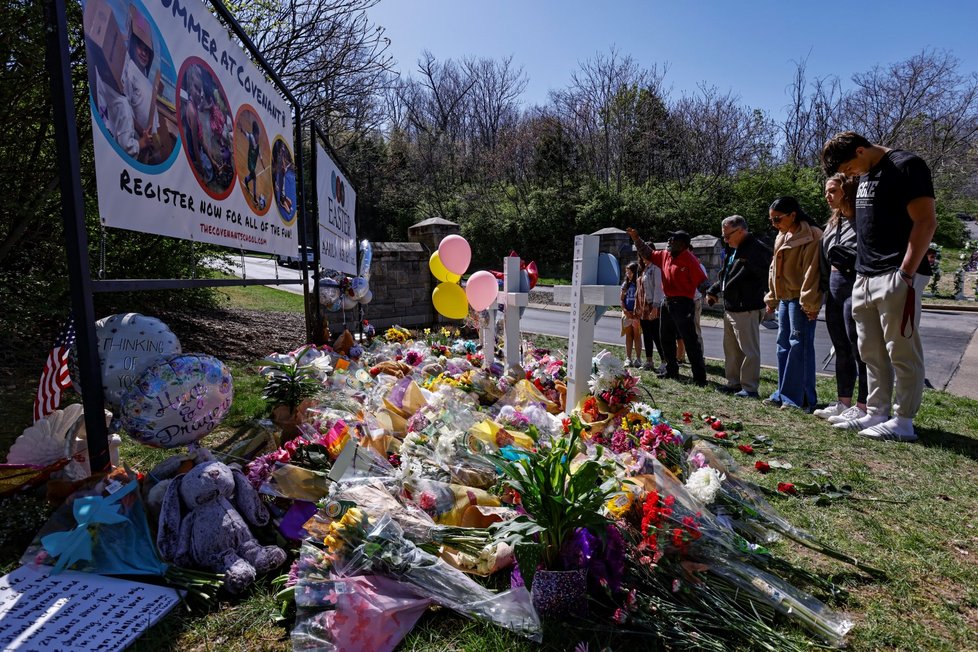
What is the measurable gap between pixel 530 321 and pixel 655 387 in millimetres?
6749

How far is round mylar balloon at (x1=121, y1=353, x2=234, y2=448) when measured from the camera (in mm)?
2416

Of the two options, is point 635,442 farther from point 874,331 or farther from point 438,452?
point 874,331

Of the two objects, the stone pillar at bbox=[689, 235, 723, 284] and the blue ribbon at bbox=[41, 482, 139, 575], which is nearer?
the blue ribbon at bbox=[41, 482, 139, 575]

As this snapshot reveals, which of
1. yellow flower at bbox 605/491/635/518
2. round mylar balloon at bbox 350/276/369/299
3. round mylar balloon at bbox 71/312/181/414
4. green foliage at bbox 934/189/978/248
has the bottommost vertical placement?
yellow flower at bbox 605/491/635/518

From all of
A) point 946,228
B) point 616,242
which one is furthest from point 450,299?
point 946,228

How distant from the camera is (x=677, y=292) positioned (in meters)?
5.56

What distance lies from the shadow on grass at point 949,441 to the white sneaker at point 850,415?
14.4 inches

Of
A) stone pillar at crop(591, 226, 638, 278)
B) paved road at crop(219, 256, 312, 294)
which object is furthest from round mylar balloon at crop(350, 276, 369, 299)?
paved road at crop(219, 256, 312, 294)

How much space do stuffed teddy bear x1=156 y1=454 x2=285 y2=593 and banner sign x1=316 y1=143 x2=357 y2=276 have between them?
4.37 metres

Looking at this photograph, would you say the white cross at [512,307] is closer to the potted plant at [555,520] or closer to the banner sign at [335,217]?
the potted plant at [555,520]

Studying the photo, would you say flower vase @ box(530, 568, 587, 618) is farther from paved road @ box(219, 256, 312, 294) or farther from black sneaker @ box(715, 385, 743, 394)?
paved road @ box(219, 256, 312, 294)

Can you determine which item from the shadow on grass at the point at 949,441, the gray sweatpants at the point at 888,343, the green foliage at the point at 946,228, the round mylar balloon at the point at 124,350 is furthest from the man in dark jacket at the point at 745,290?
the green foliage at the point at 946,228

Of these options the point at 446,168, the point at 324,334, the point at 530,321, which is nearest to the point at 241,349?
the point at 324,334

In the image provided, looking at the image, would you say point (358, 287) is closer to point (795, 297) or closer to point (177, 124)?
point (177, 124)
